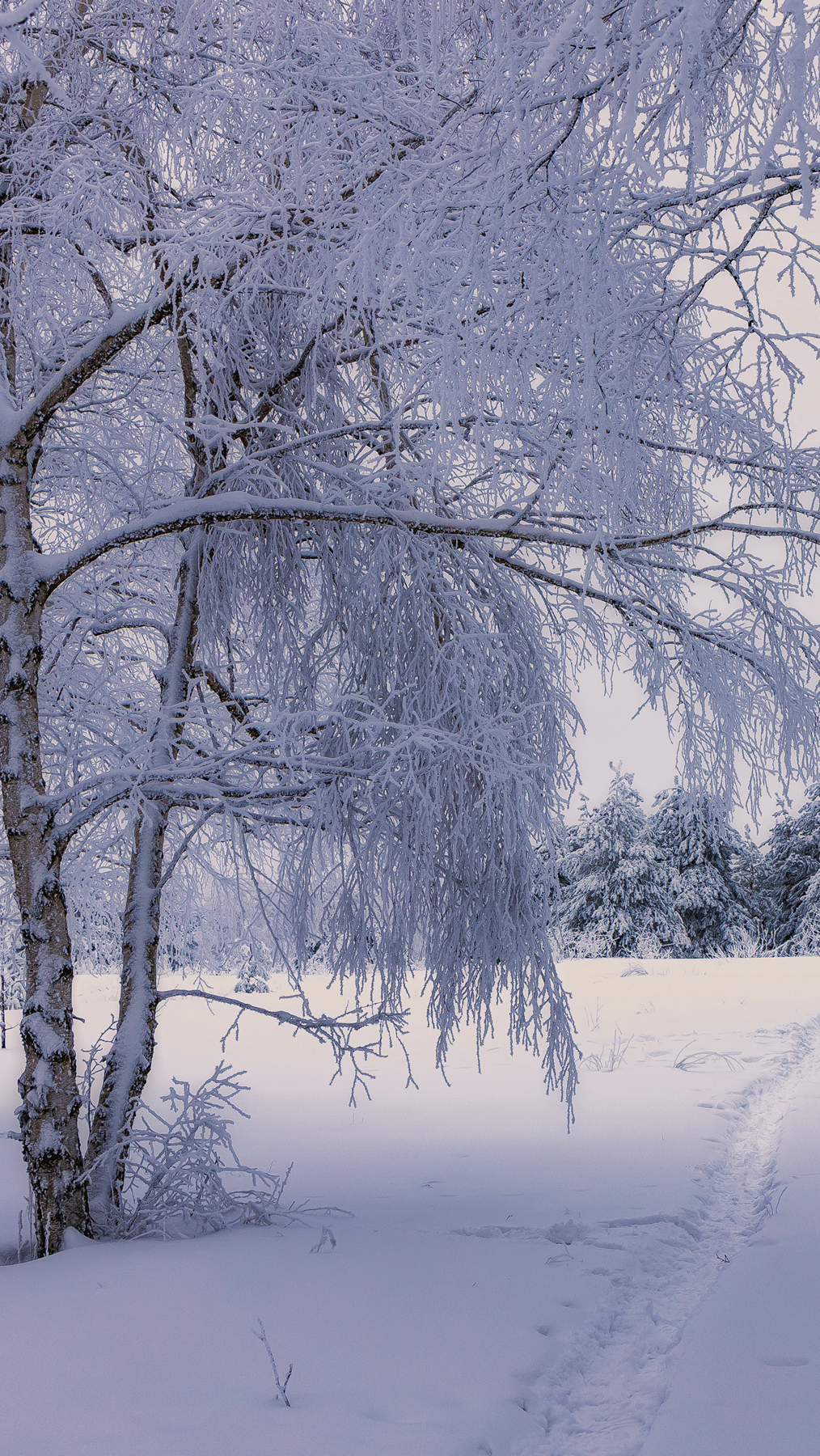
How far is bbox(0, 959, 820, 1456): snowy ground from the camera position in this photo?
9.73ft

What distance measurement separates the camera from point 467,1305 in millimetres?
3859

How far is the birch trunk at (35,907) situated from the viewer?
479 cm

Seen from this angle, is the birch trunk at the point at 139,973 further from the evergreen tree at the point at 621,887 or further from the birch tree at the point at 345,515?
the evergreen tree at the point at 621,887

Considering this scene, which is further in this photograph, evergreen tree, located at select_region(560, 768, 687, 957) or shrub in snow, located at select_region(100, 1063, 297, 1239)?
evergreen tree, located at select_region(560, 768, 687, 957)

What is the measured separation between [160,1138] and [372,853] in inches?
68.8

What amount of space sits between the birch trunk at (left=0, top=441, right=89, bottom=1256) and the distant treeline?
84.8ft

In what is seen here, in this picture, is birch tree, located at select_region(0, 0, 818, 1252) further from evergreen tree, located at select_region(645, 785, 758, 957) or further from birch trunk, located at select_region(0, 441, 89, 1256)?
evergreen tree, located at select_region(645, 785, 758, 957)

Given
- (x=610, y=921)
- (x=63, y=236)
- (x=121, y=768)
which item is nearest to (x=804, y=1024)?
(x=121, y=768)

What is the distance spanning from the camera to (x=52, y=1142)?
4.78 metres

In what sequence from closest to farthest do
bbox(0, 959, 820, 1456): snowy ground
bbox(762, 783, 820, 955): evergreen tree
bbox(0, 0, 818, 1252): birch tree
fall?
1. bbox(0, 959, 820, 1456): snowy ground
2. bbox(0, 0, 818, 1252): birch tree
3. bbox(762, 783, 820, 955): evergreen tree

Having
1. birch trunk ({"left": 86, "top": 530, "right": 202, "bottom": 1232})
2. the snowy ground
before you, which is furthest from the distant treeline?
birch trunk ({"left": 86, "top": 530, "right": 202, "bottom": 1232})

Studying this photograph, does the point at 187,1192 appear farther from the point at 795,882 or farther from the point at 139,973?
the point at 795,882

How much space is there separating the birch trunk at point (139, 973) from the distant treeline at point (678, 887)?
83.2ft

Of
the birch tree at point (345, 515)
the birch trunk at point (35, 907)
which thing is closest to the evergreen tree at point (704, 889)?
the birch tree at point (345, 515)
